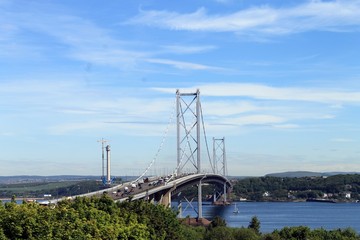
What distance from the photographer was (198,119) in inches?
2827

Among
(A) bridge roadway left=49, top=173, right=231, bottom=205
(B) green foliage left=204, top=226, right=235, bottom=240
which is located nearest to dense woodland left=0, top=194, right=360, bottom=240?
(B) green foliage left=204, top=226, right=235, bottom=240

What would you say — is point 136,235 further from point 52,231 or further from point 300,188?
point 300,188

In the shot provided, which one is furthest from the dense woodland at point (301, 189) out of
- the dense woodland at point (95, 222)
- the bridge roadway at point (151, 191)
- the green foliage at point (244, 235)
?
the dense woodland at point (95, 222)

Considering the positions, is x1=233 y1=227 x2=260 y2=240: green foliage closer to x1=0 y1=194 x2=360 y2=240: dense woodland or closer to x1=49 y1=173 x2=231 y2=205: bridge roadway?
x1=0 y1=194 x2=360 y2=240: dense woodland

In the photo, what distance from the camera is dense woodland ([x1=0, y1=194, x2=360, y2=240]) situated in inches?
A: 644

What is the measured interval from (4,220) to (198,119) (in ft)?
183

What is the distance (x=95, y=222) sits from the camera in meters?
20.0

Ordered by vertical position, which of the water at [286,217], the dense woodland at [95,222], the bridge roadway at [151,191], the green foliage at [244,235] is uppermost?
the bridge roadway at [151,191]

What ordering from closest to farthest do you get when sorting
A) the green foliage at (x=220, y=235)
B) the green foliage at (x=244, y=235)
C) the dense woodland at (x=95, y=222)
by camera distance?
1. the dense woodland at (x=95, y=222)
2. the green foliage at (x=244, y=235)
3. the green foliage at (x=220, y=235)

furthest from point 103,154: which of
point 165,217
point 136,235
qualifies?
point 136,235

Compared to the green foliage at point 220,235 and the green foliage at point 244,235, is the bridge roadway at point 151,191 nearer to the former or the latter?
the green foliage at point 220,235

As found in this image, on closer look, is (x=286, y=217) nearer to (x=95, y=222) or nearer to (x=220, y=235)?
(x=220, y=235)

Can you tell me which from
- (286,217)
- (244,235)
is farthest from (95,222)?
(286,217)

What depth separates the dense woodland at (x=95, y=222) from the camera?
16.4 m
